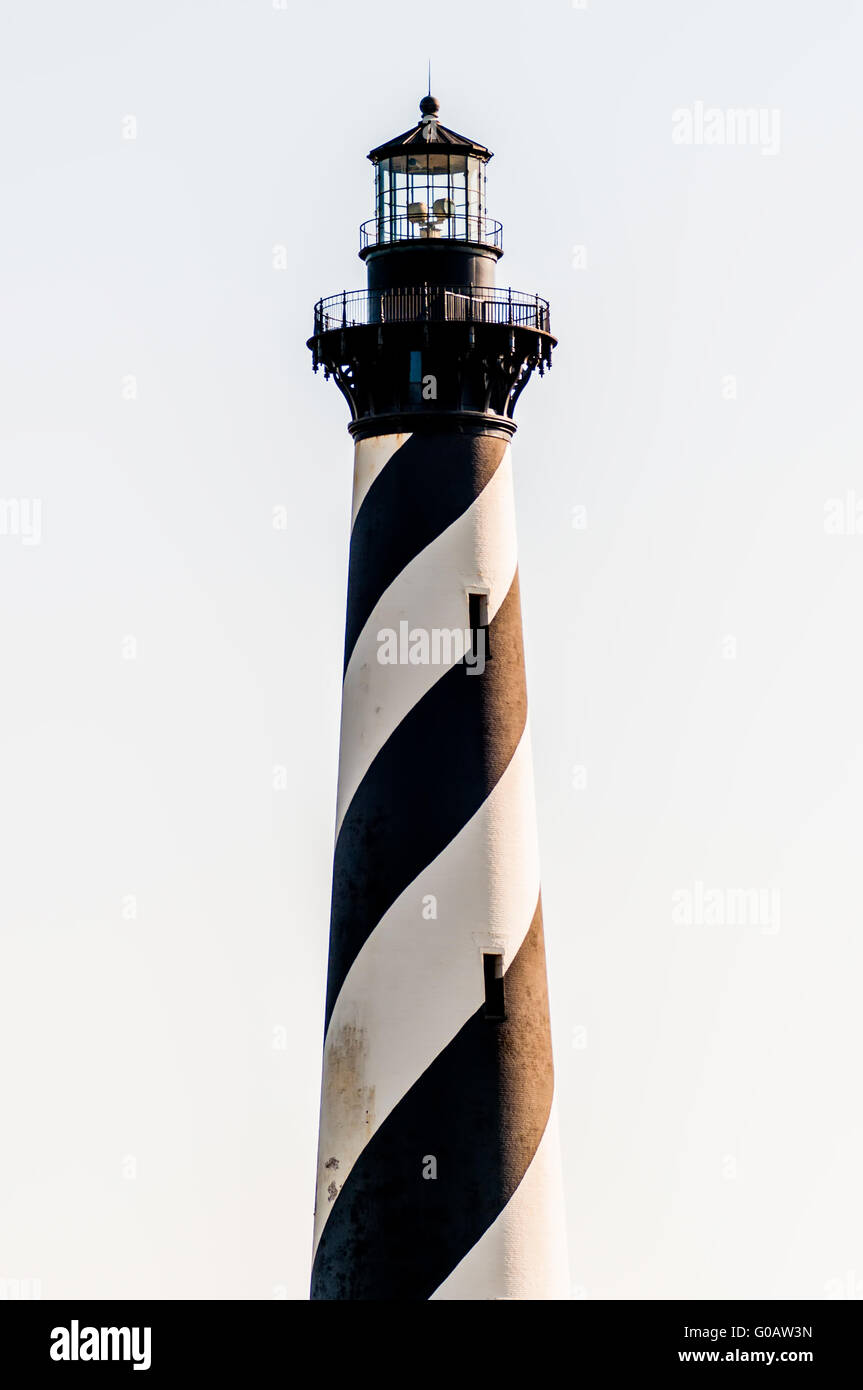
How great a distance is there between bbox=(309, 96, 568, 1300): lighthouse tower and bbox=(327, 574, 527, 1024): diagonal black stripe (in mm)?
26

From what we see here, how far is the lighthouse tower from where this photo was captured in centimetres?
4969

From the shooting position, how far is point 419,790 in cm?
5016

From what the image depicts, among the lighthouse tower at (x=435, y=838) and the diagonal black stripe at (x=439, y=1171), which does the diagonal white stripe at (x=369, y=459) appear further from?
the diagonal black stripe at (x=439, y=1171)

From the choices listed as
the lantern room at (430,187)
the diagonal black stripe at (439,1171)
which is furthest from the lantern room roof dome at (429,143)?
the diagonal black stripe at (439,1171)

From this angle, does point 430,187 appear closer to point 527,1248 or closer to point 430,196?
point 430,196

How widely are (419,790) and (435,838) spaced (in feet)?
1.94

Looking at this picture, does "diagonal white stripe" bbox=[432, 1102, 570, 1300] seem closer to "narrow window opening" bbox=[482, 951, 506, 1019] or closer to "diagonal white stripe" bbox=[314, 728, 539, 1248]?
"narrow window opening" bbox=[482, 951, 506, 1019]

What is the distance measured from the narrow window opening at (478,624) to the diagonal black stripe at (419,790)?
95mm

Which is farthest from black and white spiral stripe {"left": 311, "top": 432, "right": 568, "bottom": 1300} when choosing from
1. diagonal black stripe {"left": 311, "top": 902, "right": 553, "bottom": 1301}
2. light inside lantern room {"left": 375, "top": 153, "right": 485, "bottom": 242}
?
light inside lantern room {"left": 375, "top": 153, "right": 485, "bottom": 242}
